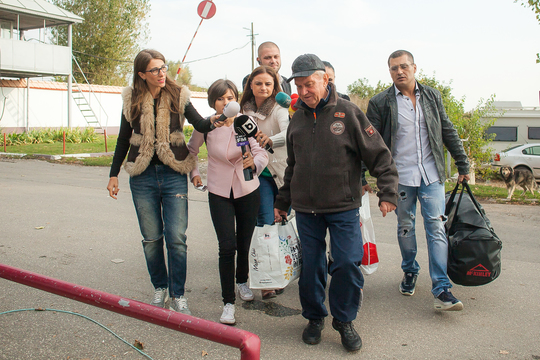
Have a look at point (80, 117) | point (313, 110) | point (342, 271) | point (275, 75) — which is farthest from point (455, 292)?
point (80, 117)

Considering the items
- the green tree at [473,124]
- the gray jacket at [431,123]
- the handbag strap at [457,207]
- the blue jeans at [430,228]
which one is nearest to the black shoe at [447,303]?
the blue jeans at [430,228]

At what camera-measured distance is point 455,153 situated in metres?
4.11

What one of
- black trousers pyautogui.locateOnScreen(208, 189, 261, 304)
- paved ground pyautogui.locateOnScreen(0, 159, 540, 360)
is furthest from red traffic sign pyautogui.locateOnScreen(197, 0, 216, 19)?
black trousers pyautogui.locateOnScreen(208, 189, 261, 304)

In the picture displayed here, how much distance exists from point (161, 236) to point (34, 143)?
2124 cm

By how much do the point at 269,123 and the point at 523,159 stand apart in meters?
16.2

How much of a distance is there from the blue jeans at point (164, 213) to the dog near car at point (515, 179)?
8619 mm

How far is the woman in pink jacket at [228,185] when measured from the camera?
12.1 ft

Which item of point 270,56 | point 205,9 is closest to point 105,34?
point 205,9

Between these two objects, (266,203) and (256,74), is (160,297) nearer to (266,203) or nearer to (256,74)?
(266,203)

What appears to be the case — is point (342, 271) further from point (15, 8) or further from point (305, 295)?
point (15, 8)

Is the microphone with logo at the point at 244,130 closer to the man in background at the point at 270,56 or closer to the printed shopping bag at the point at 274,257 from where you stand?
the printed shopping bag at the point at 274,257

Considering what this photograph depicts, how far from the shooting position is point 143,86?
3.74 m

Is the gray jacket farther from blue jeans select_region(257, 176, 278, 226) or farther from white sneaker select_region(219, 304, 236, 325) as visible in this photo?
white sneaker select_region(219, 304, 236, 325)

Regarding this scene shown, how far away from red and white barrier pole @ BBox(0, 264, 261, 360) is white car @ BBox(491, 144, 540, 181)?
58.5ft
